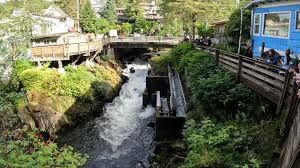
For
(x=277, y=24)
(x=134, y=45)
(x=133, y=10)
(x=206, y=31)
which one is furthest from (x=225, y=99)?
(x=133, y=10)

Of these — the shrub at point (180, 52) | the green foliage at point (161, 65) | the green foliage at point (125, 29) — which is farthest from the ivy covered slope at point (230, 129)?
the green foliage at point (125, 29)

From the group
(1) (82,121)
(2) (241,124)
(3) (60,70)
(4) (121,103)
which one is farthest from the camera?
(4) (121,103)

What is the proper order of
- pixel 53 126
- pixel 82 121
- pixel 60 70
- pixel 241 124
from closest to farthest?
pixel 241 124
pixel 53 126
pixel 82 121
pixel 60 70

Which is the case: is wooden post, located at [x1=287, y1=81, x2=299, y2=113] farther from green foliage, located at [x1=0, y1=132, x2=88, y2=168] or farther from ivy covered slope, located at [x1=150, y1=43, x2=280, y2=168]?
green foliage, located at [x1=0, y1=132, x2=88, y2=168]

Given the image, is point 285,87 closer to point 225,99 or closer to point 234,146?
point 234,146

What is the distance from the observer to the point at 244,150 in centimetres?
860

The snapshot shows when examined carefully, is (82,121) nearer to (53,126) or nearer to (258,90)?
(53,126)

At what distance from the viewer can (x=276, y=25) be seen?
16.8 meters

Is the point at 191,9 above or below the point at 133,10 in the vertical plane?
below

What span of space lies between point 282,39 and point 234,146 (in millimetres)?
9119

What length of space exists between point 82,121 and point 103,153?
5520 mm

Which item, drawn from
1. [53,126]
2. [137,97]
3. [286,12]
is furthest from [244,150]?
[137,97]

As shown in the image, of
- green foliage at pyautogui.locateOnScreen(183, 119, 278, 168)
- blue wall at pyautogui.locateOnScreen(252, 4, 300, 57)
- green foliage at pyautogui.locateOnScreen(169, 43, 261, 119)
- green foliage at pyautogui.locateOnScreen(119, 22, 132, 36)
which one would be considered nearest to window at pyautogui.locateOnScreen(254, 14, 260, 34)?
blue wall at pyautogui.locateOnScreen(252, 4, 300, 57)

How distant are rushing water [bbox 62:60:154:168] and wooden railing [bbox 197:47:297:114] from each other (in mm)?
6194
